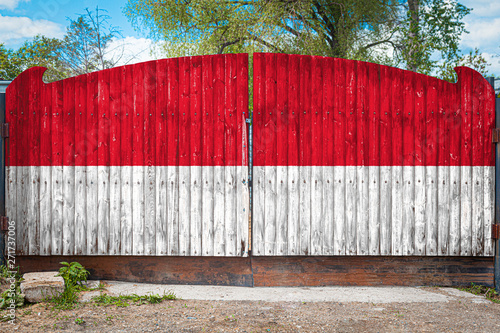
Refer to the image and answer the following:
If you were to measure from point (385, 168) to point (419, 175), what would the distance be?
0.40 meters

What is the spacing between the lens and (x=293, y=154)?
4.31 metres

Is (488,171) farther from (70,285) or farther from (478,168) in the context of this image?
(70,285)

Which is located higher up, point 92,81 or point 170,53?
point 170,53

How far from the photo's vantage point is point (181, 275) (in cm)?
436

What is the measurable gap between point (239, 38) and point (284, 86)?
638cm

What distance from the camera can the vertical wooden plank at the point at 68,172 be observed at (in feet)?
14.2

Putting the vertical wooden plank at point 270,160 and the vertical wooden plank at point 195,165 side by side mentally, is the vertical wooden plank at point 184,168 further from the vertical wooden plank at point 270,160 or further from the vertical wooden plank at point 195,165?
the vertical wooden plank at point 270,160

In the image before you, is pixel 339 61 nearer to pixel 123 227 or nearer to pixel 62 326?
pixel 123 227

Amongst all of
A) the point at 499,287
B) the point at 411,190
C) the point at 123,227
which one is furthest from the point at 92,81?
Result: the point at 499,287

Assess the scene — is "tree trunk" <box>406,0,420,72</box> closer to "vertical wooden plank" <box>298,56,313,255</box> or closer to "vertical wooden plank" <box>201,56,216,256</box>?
"vertical wooden plank" <box>298,56,313,255</box>

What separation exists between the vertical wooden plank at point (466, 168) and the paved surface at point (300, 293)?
0.61 metres

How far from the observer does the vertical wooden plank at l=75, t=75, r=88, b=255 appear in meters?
4.34

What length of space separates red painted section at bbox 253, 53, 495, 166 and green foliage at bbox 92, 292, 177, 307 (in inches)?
70.8

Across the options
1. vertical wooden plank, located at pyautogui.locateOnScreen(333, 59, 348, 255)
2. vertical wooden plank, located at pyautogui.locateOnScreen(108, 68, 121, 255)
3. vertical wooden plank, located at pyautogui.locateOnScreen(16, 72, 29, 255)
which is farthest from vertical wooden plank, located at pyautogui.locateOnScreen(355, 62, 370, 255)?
vertical wooden plank, located at pyautogui.locateOnScreen(16, 72, 29, 255)
